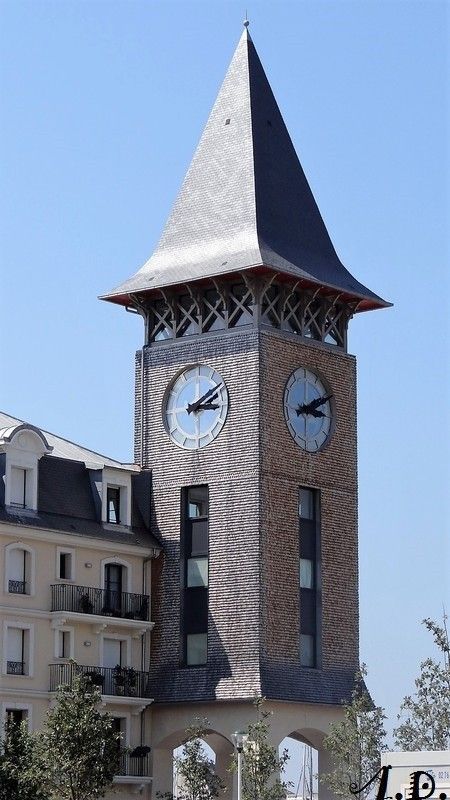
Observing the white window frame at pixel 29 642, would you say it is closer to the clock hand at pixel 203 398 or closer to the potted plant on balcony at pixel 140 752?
the potted plant on balcony at pixel 140 752

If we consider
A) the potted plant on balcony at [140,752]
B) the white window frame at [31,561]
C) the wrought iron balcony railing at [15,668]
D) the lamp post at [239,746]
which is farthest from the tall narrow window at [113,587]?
the lamp post at [239,746]

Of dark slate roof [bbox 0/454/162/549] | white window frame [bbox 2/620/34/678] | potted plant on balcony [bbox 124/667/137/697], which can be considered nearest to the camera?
white window frame [bbox 2/620/34/678]

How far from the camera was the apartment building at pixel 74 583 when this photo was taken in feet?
211

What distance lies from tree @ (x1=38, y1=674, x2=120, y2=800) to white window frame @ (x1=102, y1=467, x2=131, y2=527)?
9204mm

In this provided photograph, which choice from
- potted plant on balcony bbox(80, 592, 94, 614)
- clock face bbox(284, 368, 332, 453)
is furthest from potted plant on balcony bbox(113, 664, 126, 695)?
clock face bbox(284, 368, 332, 453)

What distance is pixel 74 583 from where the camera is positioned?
66625 mm

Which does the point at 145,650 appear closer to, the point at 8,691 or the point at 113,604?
the point at 113,604

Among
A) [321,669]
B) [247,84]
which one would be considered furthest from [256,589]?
[247,84]

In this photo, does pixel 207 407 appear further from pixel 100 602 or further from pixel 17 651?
pixel 17 651

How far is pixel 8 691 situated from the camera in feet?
208

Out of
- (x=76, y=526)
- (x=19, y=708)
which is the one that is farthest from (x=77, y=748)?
(x=76, y=526)

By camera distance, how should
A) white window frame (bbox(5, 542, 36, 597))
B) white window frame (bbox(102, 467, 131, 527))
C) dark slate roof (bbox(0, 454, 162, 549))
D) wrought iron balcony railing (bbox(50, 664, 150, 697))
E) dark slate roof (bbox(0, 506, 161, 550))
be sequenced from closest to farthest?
white window frame (bbox(5, 542, 36, 597)) → wrought iron balcony railing (bbox(50, 664, 150, 697)) → dark slate roof (bbox(0, 506, 161, 550)) → dark slate roof (bbox(0, 454, 162, 549)) → white window frame (bbox(102, 467, 131, 527))

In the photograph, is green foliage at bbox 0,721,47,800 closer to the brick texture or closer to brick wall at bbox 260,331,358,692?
the brick texture

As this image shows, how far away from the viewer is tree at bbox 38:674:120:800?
60.8 m
